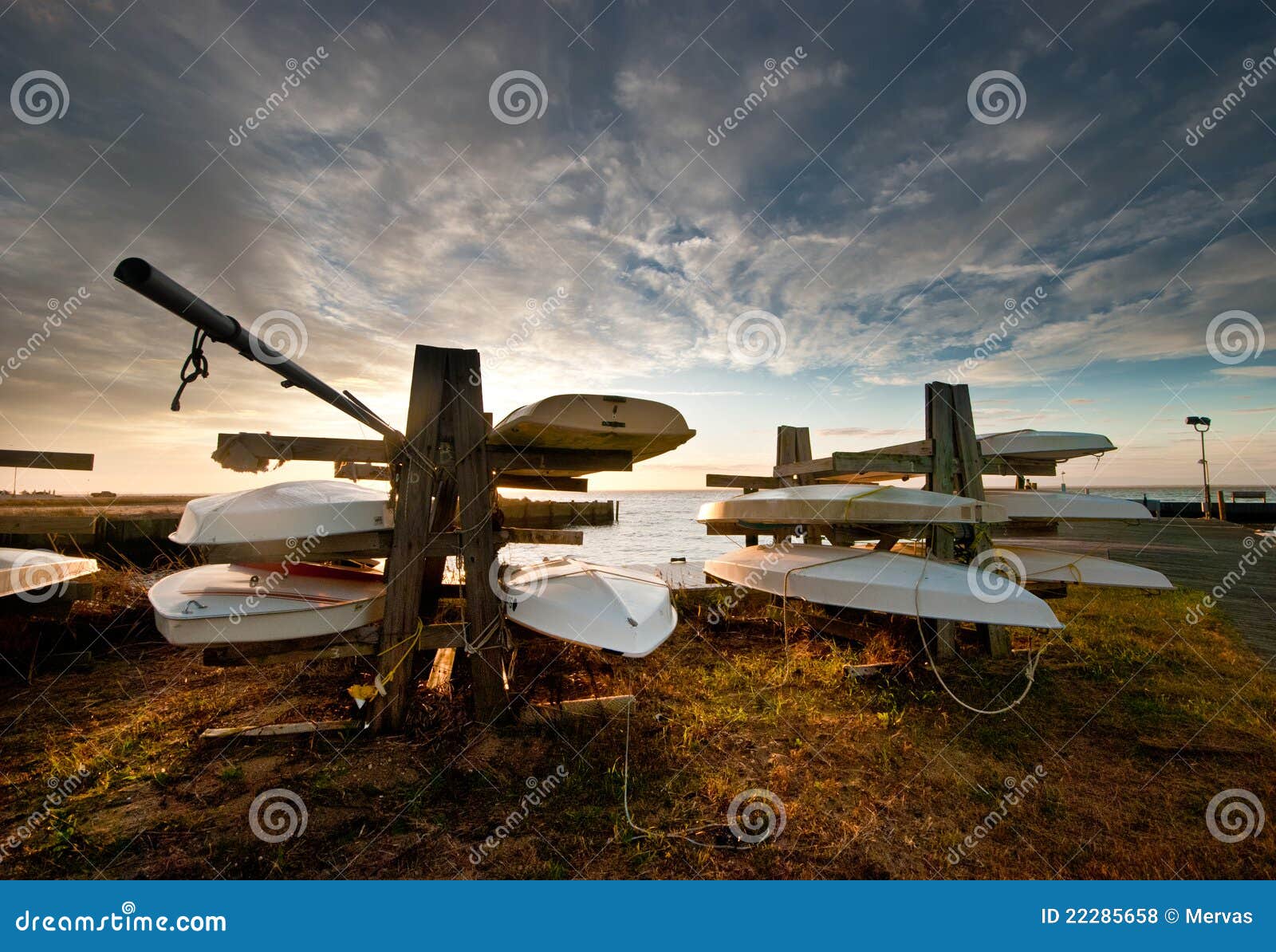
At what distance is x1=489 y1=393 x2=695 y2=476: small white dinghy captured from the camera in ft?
11.8

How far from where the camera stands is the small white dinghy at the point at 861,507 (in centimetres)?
448

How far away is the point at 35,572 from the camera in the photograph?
4.49 meters

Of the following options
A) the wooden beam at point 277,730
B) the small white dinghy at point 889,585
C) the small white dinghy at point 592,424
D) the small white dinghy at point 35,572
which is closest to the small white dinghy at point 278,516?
the small white dinghy at point 592,424

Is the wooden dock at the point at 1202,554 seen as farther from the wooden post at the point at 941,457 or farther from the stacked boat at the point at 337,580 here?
the stacked boat at the point at 337,580

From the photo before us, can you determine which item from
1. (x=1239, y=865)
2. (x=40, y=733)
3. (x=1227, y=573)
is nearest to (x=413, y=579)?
(x=40, y=733)

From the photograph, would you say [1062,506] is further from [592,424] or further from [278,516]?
[278,516]

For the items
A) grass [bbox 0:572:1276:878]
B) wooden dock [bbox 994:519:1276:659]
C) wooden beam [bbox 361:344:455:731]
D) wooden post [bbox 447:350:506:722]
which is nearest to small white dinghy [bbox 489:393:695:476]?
wooden post [bbox 447:350:506:722]

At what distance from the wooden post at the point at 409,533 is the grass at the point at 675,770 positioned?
1.09 feet

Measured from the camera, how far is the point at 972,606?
4.09 meters

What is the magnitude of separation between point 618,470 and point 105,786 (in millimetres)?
3984

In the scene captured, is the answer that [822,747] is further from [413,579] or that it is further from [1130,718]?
[413,579]

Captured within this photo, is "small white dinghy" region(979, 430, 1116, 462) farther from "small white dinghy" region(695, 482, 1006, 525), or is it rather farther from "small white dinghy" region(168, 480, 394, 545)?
"small white dinghy" region(168, 480, 394, 545)

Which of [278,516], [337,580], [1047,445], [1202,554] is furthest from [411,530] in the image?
[1202,554]

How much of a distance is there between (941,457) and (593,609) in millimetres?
4101
